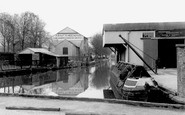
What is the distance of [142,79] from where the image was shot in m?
9.49

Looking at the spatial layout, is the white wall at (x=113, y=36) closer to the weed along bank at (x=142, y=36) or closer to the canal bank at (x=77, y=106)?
the weed along bank at (x=142, y=36)

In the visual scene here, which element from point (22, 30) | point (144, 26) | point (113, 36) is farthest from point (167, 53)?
point (22, 30)

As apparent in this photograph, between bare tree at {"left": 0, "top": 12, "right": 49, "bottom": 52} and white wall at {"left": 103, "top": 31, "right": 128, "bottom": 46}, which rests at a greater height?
bare tree at {"left": 0, "top": 12, "right": 49, "bottom": 52}

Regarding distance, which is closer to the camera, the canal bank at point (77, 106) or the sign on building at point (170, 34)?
the canal bank at point (77, 106)

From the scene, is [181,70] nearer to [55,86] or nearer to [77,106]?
[77,106]

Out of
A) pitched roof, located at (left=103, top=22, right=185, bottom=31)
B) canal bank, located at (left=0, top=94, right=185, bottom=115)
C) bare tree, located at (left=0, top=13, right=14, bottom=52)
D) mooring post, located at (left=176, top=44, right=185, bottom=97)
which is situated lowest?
canal bank, located at (left=0, top=94, right=185, bottom=115)

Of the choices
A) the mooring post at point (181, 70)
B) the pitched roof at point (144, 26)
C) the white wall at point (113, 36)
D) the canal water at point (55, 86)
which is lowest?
the canal water at point (55, 86)

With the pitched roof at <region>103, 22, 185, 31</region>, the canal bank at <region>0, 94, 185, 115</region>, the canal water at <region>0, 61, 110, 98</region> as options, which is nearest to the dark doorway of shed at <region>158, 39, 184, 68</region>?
the pitched roof at <region>103, 22, 185, 31</region>

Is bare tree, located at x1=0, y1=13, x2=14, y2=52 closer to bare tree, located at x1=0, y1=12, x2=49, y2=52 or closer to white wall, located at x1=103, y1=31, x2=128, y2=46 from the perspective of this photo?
bare tree, located at x1=0, y1=12, x2=49, y2=52

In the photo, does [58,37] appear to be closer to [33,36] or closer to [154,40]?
[33,36]

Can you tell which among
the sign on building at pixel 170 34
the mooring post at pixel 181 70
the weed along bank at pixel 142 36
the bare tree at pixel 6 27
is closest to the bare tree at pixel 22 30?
the bare tree at pixel 6 27

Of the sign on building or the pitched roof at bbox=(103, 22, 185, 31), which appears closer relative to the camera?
the sign on building

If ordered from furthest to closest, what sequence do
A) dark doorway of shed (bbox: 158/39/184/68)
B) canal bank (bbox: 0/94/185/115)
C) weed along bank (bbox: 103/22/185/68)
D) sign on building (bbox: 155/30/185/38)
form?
1. dark doorway of shed (bbox: 158/39/184/68)
2. weed along bank (bbox: 103/22/185/68)
3. sign on building (bbox: 155/30/185/38)
4. canal bank (bbox: 0/94/185/115)

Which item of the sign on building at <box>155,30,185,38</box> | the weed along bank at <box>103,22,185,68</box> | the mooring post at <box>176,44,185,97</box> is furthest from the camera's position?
the weed along bank at <box>103,22,185,68</box>
